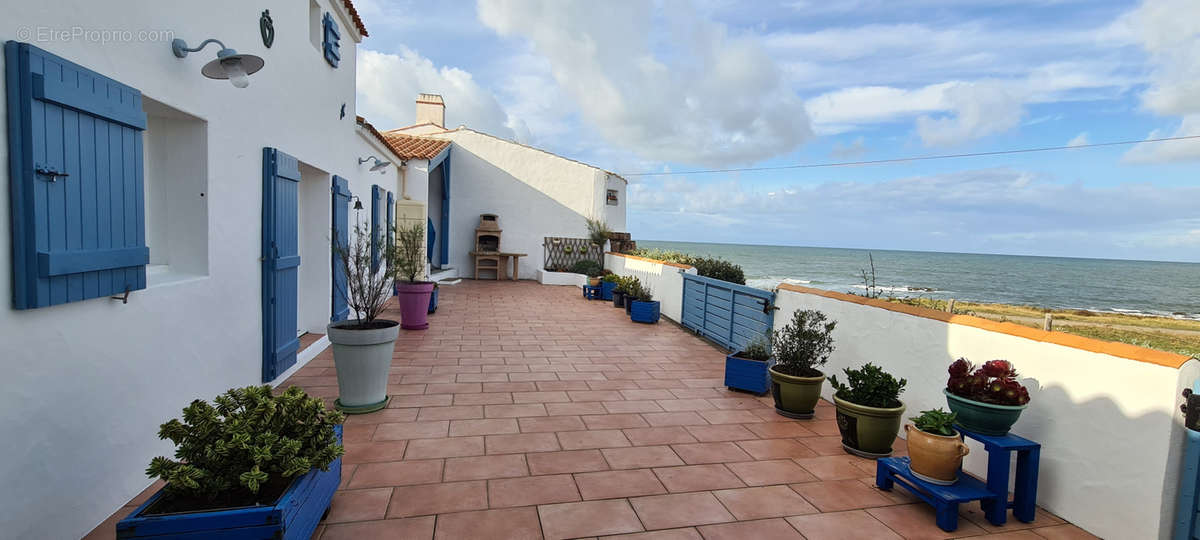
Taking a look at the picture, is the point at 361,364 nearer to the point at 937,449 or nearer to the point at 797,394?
the point at 797,394

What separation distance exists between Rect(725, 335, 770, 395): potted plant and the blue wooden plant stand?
79.5 inches

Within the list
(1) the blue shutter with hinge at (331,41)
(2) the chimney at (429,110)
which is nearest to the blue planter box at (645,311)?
(1) the blue shutter with hinge at (331,41)

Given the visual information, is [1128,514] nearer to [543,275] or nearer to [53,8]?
[53,8]

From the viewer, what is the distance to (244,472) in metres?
1.88

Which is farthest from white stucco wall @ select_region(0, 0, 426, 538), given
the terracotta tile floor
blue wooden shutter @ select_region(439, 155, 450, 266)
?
blue wooden shutter @ select_region(439, 155, 450, 266)

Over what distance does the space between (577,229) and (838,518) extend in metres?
12.8

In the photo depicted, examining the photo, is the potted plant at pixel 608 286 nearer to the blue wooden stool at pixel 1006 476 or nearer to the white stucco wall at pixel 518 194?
the white stucco wall at pixel 518 194

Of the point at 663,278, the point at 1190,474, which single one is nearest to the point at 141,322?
the point at 1190,474

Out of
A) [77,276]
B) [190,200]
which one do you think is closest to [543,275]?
[190,200]

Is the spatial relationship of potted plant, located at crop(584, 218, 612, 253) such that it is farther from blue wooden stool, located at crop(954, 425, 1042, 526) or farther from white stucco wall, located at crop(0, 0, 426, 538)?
blue wooden stool, located at crop(954, 425, 1042, 526)

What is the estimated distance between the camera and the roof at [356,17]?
611 centimetres

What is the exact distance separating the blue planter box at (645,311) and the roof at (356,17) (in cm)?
568

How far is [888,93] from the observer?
37.8 feet

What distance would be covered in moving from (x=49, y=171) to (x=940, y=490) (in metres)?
4.27
